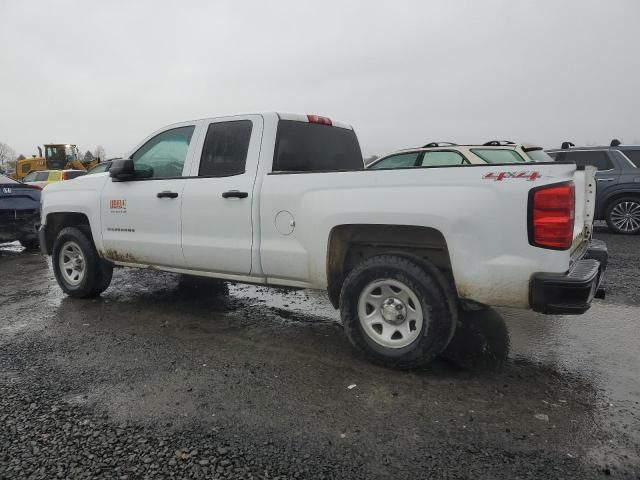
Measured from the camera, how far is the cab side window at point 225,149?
4262 millimetres

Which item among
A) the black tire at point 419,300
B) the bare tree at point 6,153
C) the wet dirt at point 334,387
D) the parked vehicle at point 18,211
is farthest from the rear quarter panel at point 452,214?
the bare tree at point 6,153

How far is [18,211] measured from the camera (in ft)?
28.9

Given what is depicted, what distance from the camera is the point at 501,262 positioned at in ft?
9.77

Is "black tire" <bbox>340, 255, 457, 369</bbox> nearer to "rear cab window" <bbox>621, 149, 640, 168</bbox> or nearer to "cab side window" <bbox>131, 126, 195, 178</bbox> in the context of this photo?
"cab side window" <bbox>131, 126, 195, 178</bbox>

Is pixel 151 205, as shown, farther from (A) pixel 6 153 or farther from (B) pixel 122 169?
(A) pixel 6 153

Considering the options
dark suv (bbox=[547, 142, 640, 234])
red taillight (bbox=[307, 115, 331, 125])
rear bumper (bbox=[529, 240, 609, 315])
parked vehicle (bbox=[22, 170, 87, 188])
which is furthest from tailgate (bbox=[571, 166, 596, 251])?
parked vehicle (bbox=[22, 170, 87, 188])

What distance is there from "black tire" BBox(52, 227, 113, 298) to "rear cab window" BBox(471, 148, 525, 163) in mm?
5691

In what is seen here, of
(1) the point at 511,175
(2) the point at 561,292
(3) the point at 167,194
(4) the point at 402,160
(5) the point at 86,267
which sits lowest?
(5) the point at 86,267

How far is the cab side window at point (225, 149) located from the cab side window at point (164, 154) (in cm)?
26

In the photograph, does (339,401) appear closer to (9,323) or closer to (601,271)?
(601,271)

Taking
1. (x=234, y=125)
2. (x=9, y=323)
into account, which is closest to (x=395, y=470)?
(x=234, y=125)

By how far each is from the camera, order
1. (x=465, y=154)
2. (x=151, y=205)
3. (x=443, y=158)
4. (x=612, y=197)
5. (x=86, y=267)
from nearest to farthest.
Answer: (x=151, y=205) → (x=86, y=267) → (x=465, y=154) → (x=443, y=158) → (x=612, y=197)

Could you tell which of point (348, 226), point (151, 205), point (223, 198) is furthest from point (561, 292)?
point (151, 205)

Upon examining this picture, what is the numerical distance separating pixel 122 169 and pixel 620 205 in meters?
9.76
